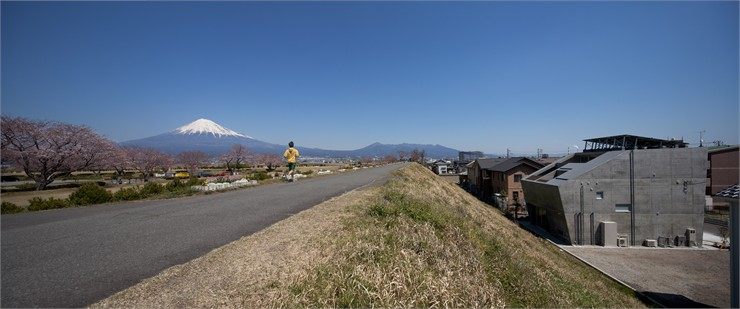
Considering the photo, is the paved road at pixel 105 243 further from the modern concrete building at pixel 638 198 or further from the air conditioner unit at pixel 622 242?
the air conditioner unit at pixel 622 242

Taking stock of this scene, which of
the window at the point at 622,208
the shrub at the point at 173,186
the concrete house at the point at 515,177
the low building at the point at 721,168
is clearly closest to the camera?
the shrub at the point at 173,186

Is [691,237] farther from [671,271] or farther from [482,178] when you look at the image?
[482,178]

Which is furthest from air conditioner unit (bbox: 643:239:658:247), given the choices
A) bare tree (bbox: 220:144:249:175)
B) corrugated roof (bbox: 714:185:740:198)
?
bare tree (bbox: 220:144:249:175)

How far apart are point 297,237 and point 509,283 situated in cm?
438

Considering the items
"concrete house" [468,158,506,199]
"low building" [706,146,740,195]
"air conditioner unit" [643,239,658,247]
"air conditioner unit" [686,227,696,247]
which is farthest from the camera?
"concrete house" [468,158,506,199]

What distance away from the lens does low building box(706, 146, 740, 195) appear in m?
39.0

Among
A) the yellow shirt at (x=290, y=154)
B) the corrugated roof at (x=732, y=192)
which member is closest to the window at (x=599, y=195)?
the corrugated roof at (x=732, y=192)

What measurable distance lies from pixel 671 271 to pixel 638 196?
8.68m

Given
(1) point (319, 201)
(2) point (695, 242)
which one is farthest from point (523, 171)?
(1) point (319, 201)

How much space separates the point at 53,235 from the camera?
6145 millimetres

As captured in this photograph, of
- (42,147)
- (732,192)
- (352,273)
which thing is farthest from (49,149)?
(732,192)

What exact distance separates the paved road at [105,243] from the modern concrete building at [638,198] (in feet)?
87.6

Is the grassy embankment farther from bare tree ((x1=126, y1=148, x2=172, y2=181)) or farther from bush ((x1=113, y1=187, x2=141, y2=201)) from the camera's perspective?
bare tree ((x1=126, y1=148, x2=172, y2=181))

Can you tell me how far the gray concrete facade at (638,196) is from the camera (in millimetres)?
25672
